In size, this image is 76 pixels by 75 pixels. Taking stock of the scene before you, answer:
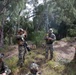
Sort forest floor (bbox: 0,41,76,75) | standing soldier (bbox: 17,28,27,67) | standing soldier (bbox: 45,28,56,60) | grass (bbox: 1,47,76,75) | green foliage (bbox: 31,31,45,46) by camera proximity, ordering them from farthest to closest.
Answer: green foliage (bbox: 31,31,45,46) < standing soldier (bbox: 45,28,56,60) < forest floor (bbox: 0,41,76,75) < grass (bbox: 1,47,76,75) < standing soldier (bbox: 17,28,27,67)

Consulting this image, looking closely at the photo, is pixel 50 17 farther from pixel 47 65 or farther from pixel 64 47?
pixel 47 65

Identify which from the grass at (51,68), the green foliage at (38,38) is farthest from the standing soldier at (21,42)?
the green foliage at (38,38)

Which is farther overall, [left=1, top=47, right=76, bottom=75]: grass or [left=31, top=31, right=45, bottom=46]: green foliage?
[left=31, top=31, right=45, bottom=46]: green foliage

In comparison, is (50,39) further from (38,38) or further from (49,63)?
(38,38)

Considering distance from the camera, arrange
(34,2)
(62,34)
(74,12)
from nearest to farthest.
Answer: (74,12) → (34,2) → (62,34)

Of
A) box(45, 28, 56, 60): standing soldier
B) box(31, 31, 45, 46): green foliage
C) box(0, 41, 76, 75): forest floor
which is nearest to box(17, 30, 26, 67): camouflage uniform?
box(0, 41, 76, 75): forest floor

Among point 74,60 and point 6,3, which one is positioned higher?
point 6,3

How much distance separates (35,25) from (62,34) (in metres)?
3.57

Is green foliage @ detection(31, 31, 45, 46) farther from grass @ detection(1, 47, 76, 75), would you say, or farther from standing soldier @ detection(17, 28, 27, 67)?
standing soldier @ detection(17, 28, 27, 67)

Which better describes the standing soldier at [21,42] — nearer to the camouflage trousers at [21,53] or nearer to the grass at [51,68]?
the camouflage trousers at [21,53]

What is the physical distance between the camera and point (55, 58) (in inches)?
499

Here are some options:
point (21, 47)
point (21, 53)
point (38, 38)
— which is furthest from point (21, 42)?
point (38, 38)

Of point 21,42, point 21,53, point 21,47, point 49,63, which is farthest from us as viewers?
point 49,63

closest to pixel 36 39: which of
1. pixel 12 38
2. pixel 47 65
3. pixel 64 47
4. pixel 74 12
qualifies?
pixel 64 47
